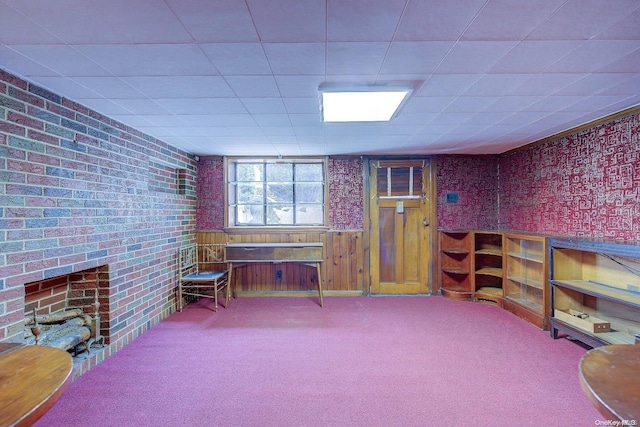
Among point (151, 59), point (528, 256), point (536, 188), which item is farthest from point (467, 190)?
point (151, 59)

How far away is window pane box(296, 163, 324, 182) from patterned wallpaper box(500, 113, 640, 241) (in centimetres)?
278

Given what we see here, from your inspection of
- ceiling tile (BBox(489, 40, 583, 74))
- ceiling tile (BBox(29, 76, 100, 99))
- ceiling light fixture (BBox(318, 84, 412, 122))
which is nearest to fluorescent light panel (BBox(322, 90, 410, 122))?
ceiling light fixture (BBox(318, 84, 412, 122))

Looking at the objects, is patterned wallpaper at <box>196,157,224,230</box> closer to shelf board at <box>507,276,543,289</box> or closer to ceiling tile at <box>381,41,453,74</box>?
ceiling tile at <box>381,41,453,74</box>

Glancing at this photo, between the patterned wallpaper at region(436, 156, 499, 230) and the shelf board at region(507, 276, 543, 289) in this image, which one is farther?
the patterned wallpaper at region(436, 156, 499, 230)

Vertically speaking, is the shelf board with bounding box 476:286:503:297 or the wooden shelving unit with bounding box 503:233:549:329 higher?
the wooden shelving unit with bounding box 503:233:549:329

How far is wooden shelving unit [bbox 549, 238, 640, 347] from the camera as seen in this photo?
8.52ft

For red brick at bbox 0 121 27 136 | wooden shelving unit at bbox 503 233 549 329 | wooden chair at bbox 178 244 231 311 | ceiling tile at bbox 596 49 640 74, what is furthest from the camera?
wooden chair at bbox 178 244 231 311

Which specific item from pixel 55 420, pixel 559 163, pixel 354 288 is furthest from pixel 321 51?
pixel 354 288

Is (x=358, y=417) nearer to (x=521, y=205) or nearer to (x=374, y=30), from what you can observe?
(x=374, y=30)

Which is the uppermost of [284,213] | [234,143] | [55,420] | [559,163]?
[234,143]

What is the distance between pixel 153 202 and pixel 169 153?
2.35 feet

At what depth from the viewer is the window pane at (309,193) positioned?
4848mm

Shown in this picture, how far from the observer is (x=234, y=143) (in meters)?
3.91

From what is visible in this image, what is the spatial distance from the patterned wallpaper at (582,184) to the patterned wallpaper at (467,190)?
29 centimetres
